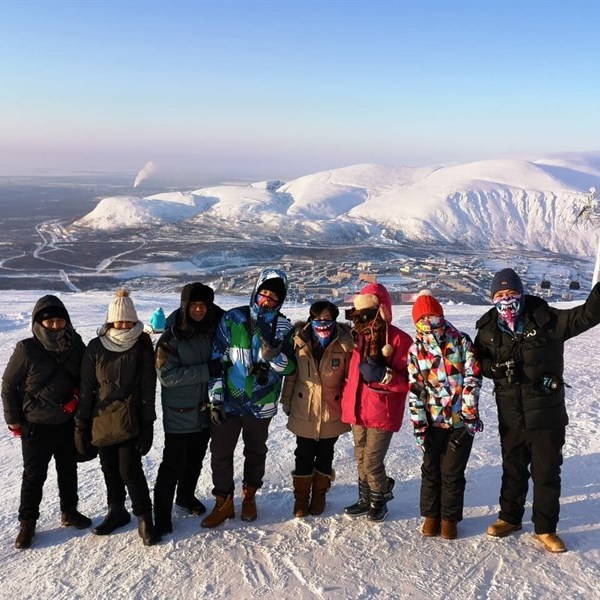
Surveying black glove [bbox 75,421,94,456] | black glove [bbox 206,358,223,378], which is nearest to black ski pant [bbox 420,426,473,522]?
black glove [bbox 206,358,223,378]

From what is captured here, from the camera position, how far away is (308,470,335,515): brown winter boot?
3793 millimetres

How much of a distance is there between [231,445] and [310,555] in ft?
2.82

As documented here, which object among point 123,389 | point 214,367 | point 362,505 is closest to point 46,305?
point 123,389

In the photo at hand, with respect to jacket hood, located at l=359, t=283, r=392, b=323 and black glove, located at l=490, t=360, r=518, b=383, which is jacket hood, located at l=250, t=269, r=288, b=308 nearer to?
jacket hood, located at l=359, t=283, r=392, b=323

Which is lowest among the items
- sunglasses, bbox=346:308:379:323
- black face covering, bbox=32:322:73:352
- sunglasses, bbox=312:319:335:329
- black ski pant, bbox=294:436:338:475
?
black ski pant, bbox=294:436:338:475

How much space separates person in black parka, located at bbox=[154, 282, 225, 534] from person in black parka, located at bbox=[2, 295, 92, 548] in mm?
625

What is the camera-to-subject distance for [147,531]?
345 centimetres

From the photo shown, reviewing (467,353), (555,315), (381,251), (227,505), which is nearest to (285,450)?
(227,505)

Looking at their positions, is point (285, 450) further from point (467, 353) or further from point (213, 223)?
point (213, 223)

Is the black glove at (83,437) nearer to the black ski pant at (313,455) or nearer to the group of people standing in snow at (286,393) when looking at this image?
the group of people standing in snow at (286,393)

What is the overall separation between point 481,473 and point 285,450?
5.79 ft

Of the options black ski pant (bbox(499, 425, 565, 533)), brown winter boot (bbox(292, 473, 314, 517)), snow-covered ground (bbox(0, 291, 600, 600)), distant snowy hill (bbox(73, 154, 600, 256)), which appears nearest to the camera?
snow-covered ground (bbox(0, 291, 600, 600))

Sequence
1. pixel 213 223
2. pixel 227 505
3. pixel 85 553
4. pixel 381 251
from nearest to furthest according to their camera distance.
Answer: pixel 85 553, pixel 227 505, pixel 381 251, pixel 213 223

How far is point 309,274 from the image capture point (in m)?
65.7
